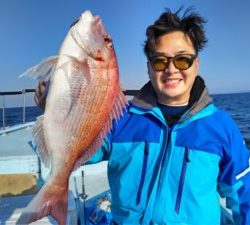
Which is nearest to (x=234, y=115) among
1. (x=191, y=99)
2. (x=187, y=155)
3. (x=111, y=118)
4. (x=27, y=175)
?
(x=27, y=175)

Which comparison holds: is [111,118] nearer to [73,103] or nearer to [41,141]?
[73,103]

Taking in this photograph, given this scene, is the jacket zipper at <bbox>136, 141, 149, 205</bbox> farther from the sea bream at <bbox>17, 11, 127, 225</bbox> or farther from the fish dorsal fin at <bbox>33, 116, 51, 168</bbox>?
the fish dorsal fin at <bbox>33, 116, 51, 168</bbox>

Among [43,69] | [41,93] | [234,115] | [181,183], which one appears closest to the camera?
[43,69]

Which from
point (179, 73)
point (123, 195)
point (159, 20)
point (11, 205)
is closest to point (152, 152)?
point (123, 195)

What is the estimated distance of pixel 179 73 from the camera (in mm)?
2410

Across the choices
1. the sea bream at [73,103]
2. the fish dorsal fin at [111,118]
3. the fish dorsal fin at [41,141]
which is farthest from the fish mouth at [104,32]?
the fish dorsal fin at [41,141]

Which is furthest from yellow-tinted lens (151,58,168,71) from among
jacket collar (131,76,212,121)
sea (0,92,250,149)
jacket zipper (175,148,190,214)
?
sea (0,92,250,149)

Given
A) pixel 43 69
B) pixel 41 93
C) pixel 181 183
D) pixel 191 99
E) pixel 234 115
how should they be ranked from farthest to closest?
pixel 234 115 → pixel 191 99 → pixel 181 183 → pixel 41 93 → pixel 43 69

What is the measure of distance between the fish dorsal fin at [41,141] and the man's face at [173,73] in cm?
86

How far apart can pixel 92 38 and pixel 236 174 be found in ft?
4.28

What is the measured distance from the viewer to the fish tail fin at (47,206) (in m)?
1.92

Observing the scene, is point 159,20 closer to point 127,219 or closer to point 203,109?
point 203,109

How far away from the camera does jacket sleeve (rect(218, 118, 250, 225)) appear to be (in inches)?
97.0

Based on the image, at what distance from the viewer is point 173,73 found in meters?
2.39
